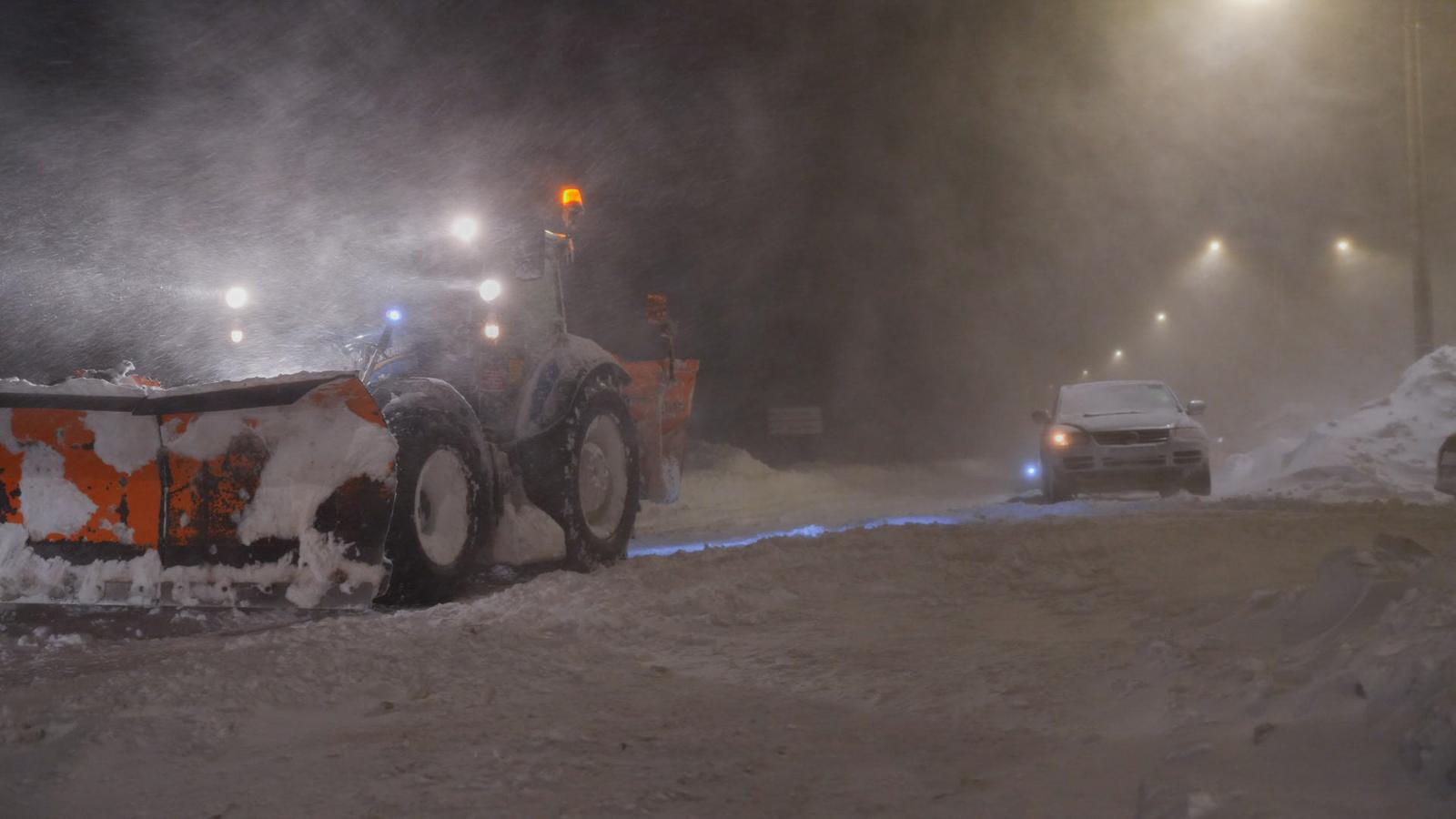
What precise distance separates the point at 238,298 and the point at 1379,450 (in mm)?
14317

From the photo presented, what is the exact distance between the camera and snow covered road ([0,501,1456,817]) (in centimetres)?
334

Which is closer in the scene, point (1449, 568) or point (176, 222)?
point (1449, 568)

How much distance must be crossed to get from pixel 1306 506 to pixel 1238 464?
30.8ft

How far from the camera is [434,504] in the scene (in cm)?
739

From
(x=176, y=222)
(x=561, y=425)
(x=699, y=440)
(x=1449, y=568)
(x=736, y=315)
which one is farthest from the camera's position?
(x=736, y=315)

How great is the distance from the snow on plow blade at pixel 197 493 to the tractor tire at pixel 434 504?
0.37 metres

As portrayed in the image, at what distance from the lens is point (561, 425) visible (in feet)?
26.9

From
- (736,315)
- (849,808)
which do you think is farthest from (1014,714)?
(736,315)

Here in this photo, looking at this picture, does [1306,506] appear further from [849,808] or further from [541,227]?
[849,808]

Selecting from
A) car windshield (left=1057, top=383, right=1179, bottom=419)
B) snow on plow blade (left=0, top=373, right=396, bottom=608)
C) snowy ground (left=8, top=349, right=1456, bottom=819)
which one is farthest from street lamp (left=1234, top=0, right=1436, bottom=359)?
snow on plow blade (left=0, top=373, right=396, bottom=608)

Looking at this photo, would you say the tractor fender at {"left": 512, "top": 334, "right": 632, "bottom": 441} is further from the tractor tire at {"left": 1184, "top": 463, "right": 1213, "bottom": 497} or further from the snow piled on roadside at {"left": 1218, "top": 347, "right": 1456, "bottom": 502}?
the snow piled on roadside at {"left": 1218, "top": 347, "right": 1456, "bottom": 502}

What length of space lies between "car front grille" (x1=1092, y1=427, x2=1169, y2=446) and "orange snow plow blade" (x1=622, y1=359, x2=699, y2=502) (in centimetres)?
550

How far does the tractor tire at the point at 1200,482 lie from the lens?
1393 cm

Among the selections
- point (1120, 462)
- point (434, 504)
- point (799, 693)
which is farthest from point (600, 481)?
point (1120, 462)
